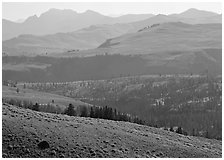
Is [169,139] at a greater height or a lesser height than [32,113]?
lesser

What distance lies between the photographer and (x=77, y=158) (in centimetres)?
7875

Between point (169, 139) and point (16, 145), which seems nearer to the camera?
point (16, 145)

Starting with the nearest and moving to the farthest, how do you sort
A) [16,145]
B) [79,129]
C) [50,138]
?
[16,145]
[50,138]
[79,129]

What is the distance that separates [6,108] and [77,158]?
29.3m

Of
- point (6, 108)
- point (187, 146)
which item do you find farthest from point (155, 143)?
point (6, 108)

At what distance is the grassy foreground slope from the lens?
263ft

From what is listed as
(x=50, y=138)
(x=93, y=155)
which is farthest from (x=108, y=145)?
(x=50, y=138)

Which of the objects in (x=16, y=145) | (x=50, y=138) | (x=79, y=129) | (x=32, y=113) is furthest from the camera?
(x=32, y=113)

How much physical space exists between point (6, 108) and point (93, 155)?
1160 inches

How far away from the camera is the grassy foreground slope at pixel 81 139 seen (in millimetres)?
80312

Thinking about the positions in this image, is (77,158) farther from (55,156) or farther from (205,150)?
(205,150)

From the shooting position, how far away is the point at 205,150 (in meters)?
103

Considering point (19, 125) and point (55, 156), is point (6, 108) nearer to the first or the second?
point (19, 125)

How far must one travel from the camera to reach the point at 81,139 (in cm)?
8769
